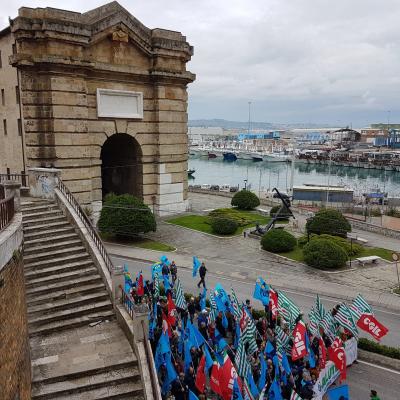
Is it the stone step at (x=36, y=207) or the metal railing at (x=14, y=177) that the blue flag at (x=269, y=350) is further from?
the metal railing at (x=14, y=177)

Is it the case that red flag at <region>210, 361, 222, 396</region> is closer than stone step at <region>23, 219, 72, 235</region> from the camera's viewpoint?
Yes

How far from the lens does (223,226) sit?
98.9 feet

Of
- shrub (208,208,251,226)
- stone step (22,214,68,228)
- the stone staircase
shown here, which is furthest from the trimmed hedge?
shrub (208,208,251,226)

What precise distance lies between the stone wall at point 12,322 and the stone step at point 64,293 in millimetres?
3526

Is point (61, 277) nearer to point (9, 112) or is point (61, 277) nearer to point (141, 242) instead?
point (141, 242)

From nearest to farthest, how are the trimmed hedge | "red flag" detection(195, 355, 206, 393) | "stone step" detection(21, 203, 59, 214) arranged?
1. "red flag" detection(195, 355, 206, 393)
2. the trimmed hedge
3. "stone step" detection(21, 203, 59, 214)

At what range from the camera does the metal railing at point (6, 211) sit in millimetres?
9578

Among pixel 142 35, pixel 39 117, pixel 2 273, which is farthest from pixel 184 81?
pixel 2 273

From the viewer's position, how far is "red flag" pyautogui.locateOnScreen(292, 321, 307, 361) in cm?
1195

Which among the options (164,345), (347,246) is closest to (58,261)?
(164,345)

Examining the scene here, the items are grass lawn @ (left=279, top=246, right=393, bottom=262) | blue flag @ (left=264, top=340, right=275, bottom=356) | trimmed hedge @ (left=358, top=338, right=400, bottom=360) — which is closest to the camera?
blue flag @ (left=264, top=340, right=275, bottom=356)

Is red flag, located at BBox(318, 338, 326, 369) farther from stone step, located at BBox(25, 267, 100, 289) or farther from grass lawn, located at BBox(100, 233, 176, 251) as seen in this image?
grass lawn, located at BBox(100, 233, 176, 251)

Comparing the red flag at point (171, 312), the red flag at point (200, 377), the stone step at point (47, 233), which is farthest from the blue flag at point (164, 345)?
the stone step at point (47, 233)

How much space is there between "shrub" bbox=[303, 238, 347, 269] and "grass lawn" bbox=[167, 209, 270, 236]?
7.63 m
